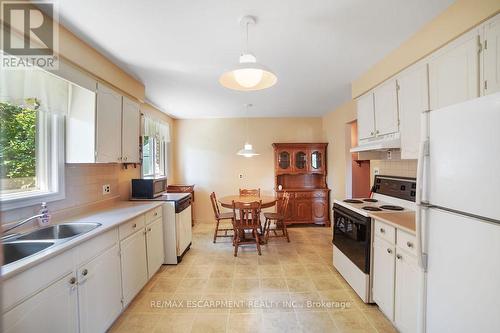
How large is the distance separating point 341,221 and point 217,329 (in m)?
1.66

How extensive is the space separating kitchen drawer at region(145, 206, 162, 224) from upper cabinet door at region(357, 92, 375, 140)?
8.87ft

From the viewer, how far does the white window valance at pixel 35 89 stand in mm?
1430

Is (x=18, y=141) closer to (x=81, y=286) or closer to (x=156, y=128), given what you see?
(x=81, y=286)

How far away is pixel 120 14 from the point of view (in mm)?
1572

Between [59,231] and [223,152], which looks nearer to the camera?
[59,231]

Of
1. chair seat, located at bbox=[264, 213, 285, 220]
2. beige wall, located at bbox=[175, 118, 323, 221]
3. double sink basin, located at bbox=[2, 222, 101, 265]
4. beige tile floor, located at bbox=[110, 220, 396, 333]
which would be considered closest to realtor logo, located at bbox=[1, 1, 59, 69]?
double sink basin, located at bbox=[2, 222, 101, 265]

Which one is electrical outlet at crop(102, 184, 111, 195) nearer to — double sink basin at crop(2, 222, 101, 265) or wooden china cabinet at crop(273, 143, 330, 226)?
double sink basin at crop(2, 222, 101, 265)

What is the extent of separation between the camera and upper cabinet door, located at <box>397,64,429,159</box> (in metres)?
1.86

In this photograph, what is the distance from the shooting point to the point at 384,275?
1.87 m

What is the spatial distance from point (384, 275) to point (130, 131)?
3009mm

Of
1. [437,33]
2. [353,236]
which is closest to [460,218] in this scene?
[353,236]

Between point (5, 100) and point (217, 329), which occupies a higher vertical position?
point (5, 100)

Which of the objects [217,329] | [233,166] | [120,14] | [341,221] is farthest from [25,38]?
[233,166]

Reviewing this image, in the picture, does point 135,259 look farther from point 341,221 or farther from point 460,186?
point 460,186
